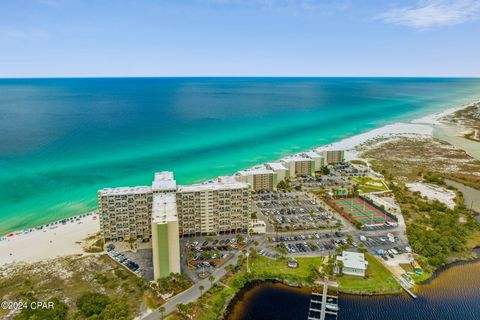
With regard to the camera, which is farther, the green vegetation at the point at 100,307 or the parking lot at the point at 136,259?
the parking lot at the point at 136,259

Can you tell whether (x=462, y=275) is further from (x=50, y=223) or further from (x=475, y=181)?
(x=50, y=223)

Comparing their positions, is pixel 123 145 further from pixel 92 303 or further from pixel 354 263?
pixel 354 263

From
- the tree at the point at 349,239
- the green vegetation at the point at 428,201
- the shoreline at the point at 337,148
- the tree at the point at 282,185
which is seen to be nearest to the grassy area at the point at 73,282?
the shoreline at the point at 337,148

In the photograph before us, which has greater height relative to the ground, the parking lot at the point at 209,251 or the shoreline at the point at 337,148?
the shoreline at the point at 337,148

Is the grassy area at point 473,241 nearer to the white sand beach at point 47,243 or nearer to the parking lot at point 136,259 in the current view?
the parking lot at point 136,259

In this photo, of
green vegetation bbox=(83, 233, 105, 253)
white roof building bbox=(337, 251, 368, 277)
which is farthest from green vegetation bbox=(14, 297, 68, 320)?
white roof building bbox=(337, 251, 368, 277)

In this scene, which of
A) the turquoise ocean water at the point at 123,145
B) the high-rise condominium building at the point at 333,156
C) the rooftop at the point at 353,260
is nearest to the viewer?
the rooftop at the point at 353,260

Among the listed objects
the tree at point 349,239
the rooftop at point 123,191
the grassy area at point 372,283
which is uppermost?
the rooftop at point 123,191
